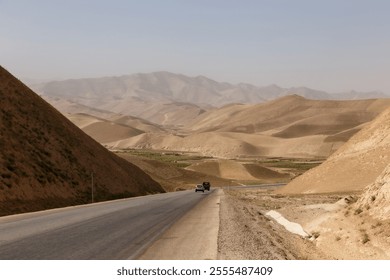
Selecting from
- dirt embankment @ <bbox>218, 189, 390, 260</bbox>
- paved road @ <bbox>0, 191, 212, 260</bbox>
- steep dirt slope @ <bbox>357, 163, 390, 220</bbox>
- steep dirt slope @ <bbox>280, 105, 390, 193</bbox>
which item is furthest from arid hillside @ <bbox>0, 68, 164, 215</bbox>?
steep dirt slope @ <bbox>280, 105, 390, 193</bbox>

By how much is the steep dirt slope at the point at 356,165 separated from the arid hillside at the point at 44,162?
24.9 metres

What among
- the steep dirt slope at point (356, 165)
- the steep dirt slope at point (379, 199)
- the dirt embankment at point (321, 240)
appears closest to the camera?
the dirt embankment at point (321, 240)

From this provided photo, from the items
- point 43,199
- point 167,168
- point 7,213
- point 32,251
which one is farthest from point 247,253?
point 167,168

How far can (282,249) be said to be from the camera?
16.4m

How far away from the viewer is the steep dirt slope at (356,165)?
54.6 metres

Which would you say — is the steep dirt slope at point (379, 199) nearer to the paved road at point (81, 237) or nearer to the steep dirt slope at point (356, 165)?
the paved road at point (81, 237)

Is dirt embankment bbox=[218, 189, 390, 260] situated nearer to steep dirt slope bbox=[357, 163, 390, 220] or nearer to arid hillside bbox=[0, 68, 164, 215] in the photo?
steep dirt slope bbox=[357, 163, 390, 220]

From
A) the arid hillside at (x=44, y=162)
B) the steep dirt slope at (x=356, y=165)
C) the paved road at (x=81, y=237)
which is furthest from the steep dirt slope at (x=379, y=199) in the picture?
the steep dirt slope at (x=356, y=165)

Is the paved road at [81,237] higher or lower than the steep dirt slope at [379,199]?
lower

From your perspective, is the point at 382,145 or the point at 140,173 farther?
the point at 140,173

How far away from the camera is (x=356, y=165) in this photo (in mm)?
58344

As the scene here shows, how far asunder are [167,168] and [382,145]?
8435 centimetres

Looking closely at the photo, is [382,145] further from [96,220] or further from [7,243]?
[7,243]

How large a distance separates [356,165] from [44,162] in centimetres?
3521
